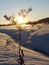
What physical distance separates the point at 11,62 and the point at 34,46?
8513 millimetres

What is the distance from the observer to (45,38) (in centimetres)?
1784

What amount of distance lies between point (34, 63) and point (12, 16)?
296cm

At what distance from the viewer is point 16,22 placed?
739cm

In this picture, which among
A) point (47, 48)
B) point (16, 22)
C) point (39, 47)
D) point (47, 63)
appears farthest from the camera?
point (39, 47)

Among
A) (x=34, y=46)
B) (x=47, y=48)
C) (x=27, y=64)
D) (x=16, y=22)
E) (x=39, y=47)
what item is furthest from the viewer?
(x=34, y=46)

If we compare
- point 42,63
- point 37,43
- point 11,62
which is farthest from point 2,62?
point 37,43

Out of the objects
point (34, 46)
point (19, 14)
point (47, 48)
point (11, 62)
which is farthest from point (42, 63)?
point (34, 46)

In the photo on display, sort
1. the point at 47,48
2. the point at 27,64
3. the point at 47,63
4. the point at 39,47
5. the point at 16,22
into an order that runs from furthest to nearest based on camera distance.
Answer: the point at 39,47
the point at 47,48
the point at 47,63
the point at 27,64
the point at 16,22

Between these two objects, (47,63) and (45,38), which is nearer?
(47,63)

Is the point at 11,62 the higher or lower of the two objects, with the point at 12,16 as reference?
lower

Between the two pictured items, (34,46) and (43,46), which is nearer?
(43,46)

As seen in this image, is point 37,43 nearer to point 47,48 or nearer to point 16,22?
point 47,48

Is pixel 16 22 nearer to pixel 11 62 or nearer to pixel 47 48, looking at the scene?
pixel 11 62

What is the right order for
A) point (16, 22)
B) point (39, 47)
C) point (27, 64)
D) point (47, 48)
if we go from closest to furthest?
point (16, 22) < point (27, 64) < point (47, 48) < point (39, 47)
